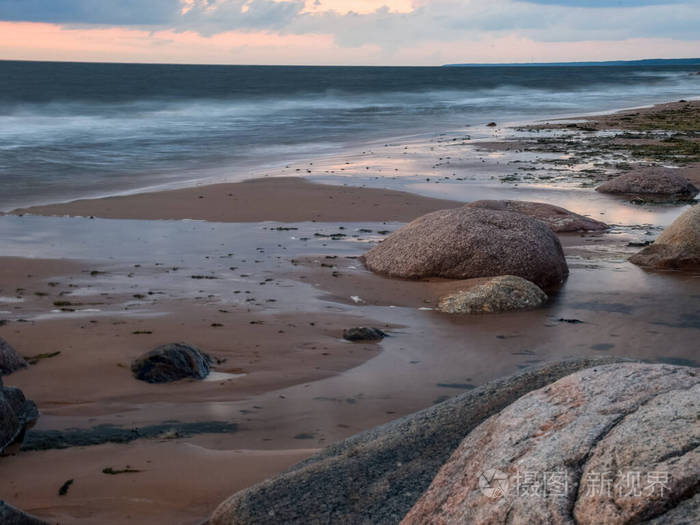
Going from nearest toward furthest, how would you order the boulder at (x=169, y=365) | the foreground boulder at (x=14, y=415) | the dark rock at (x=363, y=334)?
1. the foreground boulder at (x=14, y=415)
2. the boulder at (x=169, y=365)
3. the dark rock at (x=363, y=334)

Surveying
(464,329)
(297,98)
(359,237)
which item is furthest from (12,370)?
(297,98)

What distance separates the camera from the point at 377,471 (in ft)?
10.9

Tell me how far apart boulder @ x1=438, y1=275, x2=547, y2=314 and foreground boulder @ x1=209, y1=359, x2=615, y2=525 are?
383 cm

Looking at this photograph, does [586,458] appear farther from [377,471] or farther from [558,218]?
[558,218]

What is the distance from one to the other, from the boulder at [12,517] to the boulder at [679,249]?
7956 mm

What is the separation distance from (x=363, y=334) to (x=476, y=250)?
244cm

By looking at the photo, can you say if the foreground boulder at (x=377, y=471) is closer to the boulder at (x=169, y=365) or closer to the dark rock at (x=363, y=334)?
the boulder at (x=169, y=365)

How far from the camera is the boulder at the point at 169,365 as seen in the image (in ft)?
19.0

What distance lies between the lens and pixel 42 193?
1689 cm

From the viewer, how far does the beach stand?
446cm

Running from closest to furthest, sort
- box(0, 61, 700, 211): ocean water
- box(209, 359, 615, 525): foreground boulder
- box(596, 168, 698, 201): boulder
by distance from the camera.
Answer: box(209, 359, 615, 525): foreground boulder, box(596, 168, 698, 201): boulder, box(0, 61, 700, 211): ocean water

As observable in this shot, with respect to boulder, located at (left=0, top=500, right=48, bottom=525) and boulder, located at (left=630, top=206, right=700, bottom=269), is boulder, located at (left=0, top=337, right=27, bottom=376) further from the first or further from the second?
boulder, located at (left=630, top=206, right=700, bottom=269)

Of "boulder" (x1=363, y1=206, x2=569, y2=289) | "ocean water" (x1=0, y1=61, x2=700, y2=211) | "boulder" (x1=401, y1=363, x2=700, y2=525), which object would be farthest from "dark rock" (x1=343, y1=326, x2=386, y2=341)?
"ocean water" (x1=0, y1=61, x2=700, y2=211)

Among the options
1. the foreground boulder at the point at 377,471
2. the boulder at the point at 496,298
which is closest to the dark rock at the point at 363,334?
the boulder at the point at 496,298
